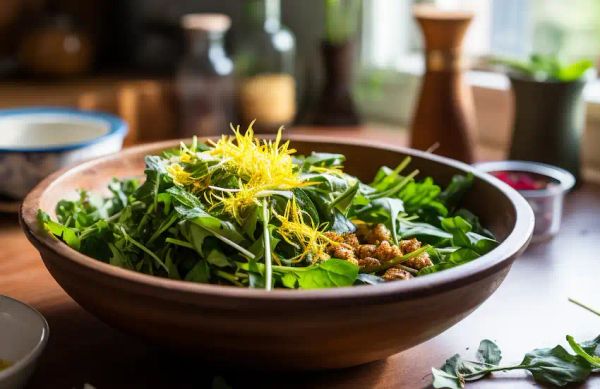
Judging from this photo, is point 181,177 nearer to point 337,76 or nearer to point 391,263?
point 391,263

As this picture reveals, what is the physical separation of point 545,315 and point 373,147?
1.14ft

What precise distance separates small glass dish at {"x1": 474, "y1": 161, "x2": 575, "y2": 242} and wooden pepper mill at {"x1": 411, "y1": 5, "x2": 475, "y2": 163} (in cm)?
12

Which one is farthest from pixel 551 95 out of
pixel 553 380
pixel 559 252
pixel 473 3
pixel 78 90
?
pixel 78 90

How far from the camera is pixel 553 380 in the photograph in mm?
779

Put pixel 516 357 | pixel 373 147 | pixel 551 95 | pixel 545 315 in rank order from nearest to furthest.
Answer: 1. pixel 516 357
2. pixel 545 315
3. pixel 373 147
4. pixel 551 95

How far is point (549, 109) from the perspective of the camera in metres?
1.42

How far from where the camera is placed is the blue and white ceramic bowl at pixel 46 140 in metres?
1.24

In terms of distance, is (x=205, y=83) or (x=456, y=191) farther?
(x=205, y=83)

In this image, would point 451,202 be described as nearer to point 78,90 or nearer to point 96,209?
point 96,209

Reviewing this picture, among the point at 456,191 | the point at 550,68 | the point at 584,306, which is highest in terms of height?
the point at 550,68

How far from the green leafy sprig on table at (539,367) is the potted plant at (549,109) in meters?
0.69

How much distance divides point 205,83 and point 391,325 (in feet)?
4.44

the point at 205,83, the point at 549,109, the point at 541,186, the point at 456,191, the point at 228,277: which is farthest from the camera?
the point at 205,83

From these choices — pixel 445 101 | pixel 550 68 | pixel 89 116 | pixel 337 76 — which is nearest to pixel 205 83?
pixel 337 76
